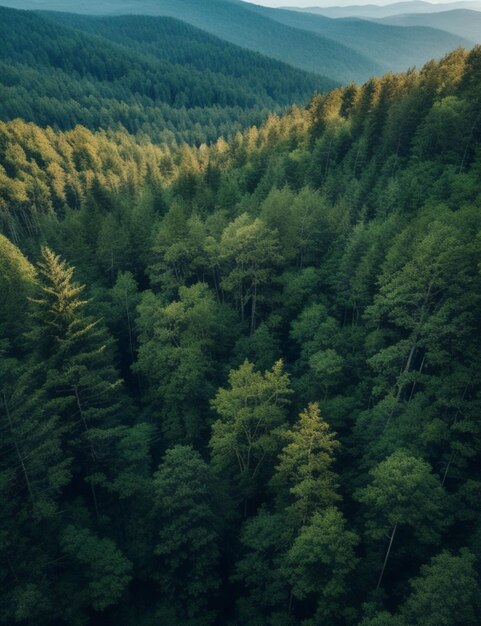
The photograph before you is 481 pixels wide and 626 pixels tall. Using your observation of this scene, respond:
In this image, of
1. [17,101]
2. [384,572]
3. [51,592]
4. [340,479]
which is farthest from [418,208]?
[17,101]

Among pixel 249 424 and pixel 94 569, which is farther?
pixel 249 424

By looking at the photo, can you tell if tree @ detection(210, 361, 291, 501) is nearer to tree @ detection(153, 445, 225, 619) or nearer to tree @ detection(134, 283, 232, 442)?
tree @ detection(153, 445, 225, 619)

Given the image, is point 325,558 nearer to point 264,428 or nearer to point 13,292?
point 264,428

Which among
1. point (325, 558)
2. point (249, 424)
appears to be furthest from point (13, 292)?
point (325, 558)

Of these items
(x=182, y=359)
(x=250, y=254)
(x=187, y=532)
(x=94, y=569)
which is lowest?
(x=94, y=569)

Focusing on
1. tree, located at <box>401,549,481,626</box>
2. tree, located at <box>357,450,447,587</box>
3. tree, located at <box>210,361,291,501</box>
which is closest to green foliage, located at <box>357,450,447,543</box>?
tree, located at <box>357,450,447,587</box>

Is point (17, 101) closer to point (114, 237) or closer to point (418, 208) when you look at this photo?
point (114, 237)
